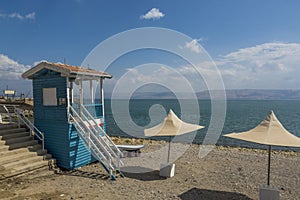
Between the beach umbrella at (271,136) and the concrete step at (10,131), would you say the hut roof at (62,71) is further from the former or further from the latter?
the beach umbrella at (271,136)

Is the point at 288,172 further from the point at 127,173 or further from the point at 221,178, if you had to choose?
the point at 127,173

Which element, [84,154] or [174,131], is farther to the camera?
[84,154]

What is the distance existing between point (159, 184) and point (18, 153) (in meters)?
5.66

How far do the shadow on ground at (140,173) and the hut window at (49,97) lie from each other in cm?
401

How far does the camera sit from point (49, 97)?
937cm

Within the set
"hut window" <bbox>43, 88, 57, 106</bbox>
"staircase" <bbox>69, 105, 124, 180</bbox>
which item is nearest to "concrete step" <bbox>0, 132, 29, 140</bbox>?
"hut window" <bbox>43, 88, 57, 106</bbox>

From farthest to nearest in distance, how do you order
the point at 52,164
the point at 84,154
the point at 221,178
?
the point at 84,154, the point at 52,164, the point at 221,178

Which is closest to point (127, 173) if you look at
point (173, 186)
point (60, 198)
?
Answer: point (173, 186)

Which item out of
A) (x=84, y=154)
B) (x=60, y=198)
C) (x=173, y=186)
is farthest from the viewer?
(x=84, y=154)

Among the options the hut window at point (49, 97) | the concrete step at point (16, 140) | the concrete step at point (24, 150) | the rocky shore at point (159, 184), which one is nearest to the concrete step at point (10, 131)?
the concrete step at point (16, 140)

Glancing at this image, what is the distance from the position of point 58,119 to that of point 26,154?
1.79 metres

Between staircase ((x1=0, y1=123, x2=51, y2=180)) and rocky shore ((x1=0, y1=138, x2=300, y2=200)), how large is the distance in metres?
0.32

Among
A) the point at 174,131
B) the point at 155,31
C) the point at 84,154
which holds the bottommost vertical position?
the point at 84,154

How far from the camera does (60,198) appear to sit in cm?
634
